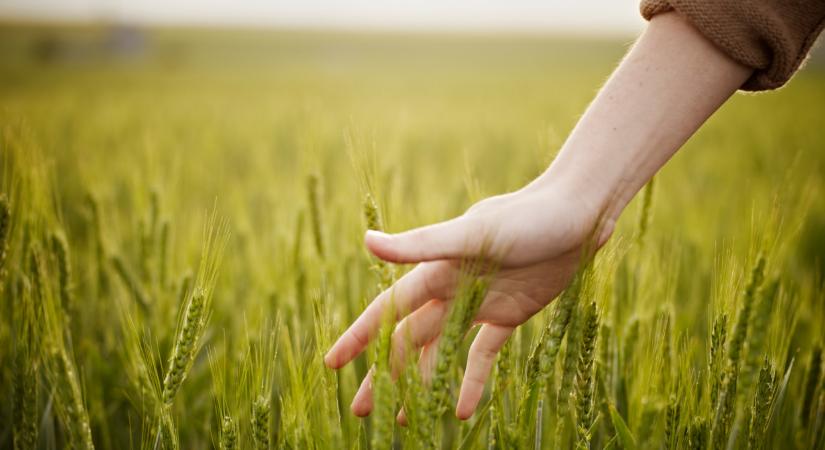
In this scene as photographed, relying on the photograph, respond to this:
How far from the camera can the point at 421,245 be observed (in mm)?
916

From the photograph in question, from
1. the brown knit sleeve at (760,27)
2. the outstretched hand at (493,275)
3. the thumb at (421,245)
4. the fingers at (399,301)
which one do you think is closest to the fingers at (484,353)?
the outstretched hand at (493,275)

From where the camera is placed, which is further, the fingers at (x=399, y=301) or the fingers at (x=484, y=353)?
the fingers at (x=484, y=353)

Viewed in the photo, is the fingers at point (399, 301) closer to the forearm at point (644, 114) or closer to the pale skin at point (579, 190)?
the pale skin at point (579, 190)

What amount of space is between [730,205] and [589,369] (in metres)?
3.06

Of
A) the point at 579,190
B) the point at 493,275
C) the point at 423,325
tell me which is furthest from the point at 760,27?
the point at 423,325

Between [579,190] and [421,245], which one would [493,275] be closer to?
[421,245]

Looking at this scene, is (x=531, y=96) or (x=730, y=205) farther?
(x=531, y=96)

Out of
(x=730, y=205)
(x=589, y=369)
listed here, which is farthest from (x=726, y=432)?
(x=730, y=205)

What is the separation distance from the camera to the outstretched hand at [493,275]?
0.92 metres

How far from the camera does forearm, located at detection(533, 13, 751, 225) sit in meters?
1.09

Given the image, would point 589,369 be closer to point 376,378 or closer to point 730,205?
point 376,378

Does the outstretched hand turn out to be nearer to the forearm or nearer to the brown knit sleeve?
the forearm

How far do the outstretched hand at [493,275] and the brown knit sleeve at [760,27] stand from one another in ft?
1.42

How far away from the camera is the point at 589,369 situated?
89cm
